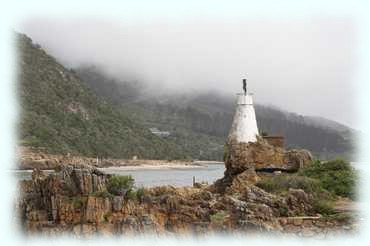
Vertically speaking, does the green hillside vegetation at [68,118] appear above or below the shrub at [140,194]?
above

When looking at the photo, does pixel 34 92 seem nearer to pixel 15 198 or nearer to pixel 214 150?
pixel 214 150

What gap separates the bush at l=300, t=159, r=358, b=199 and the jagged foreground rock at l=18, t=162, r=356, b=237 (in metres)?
2.38

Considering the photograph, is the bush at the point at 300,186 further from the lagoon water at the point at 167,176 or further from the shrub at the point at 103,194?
the lagoon water at the point at 167,176

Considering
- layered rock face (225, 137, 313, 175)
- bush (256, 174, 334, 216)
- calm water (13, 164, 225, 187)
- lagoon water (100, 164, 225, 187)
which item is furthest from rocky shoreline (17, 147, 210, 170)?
bush (256, 174, 334, 216)

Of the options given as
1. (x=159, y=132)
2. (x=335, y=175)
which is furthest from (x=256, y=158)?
(x=159, y=132)

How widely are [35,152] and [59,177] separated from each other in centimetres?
6299

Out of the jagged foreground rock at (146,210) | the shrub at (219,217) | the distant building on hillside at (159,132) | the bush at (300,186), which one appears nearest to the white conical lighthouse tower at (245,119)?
the bush at (300,186)

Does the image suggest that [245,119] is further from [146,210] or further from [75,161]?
[75,161]

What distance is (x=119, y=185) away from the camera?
77.3ft

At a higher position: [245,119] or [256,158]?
[245,119]

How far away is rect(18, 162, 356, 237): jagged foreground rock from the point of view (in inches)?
831

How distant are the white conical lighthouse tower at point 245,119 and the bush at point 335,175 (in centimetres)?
228

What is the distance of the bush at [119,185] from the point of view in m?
23.3

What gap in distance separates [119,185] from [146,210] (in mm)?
1458
